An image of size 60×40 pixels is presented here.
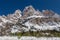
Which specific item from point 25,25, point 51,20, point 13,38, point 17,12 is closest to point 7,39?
point 13,38

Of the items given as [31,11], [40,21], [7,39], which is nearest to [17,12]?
[31,11]

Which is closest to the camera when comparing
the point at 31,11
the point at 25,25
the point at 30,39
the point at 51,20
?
the point at 30,39

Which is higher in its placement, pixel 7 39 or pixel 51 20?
pixel 51 20

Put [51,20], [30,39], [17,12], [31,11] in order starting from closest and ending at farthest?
[30,39] < [51,20] < [31,11] < [17,12]

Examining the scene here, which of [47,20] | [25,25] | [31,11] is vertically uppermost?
[31,11]

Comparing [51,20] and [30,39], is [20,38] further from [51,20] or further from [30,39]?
[51,20]

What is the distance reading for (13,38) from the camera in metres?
8.87

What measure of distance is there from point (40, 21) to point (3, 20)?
24160mm

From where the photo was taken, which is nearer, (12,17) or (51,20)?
(51,20)

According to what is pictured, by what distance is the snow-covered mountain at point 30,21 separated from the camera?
17.5m

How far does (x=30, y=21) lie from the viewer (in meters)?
20.2

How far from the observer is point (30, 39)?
342 inches

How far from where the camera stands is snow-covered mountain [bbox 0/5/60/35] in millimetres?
17453

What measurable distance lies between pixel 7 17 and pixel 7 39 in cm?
3666
